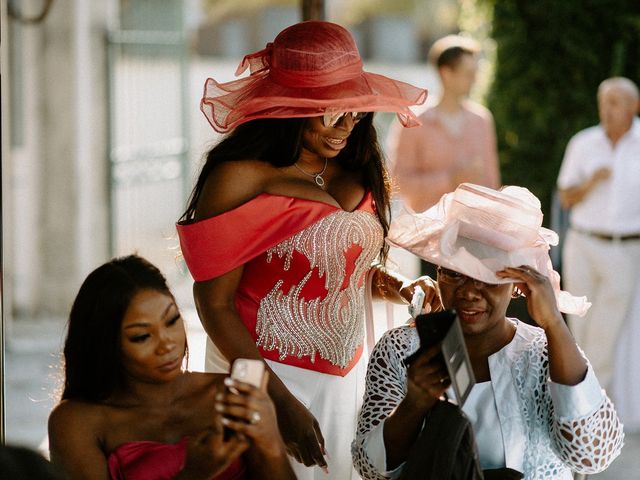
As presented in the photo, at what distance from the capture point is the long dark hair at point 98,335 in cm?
277

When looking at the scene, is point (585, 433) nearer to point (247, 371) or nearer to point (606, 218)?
point (247, 371)

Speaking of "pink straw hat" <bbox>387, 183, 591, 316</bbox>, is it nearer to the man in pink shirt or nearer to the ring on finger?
the ring on finger

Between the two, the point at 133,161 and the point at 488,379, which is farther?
the point at 133,161

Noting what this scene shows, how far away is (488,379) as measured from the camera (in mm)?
2967

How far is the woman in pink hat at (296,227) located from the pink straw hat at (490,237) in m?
0.42

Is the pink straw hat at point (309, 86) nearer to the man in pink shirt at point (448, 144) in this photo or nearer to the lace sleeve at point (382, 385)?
the lace sleeve at point (382, 385)

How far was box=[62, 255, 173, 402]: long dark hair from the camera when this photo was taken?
2770 millimetres

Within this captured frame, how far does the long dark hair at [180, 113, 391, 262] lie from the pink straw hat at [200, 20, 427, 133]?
60mm

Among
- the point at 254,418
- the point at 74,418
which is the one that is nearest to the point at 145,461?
the point at 74,418

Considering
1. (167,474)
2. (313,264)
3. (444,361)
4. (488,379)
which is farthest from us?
(313,264)

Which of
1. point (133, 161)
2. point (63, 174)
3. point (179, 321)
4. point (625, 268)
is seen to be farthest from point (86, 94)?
point (179, 321)

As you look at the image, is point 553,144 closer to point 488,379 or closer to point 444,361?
point 488,379

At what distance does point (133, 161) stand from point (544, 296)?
7.58 metres

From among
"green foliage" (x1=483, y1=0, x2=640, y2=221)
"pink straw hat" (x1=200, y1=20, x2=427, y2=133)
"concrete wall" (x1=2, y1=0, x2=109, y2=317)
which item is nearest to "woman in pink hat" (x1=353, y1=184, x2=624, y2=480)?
"pink straw hat" (x1=200, y1=20, x2=427, y2=133)
